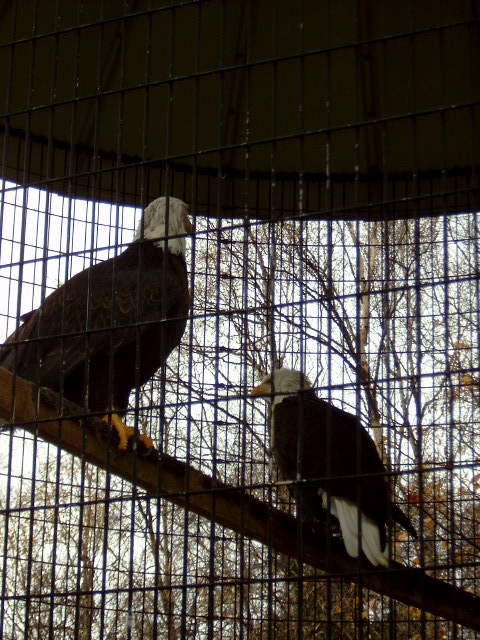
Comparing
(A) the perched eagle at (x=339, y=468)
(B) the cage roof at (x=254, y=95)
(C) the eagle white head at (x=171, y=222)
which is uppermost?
(B) the cage roof at (x=254, y=95)

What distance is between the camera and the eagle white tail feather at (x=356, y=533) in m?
4.59

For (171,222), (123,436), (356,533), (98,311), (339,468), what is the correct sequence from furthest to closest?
(171,222), (98,311), (339,468), (356,533), (123,436)

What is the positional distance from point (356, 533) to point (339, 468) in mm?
341

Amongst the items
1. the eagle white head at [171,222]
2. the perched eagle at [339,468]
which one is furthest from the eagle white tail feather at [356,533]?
Result: the eagle white head at [171,222]

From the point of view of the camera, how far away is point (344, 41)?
18.2 feet

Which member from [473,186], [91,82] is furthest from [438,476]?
[473,186]

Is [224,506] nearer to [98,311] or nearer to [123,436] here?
[123,436]

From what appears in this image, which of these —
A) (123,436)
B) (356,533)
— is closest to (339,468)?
(356,533)

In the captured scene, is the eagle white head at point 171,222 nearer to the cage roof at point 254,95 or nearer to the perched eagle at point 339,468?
the cage roof at point 254,95

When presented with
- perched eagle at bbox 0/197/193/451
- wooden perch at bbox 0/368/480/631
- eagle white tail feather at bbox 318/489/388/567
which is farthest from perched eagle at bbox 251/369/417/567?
perched eagle at bbox 0/197/193/451

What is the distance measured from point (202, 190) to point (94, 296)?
5.72ft

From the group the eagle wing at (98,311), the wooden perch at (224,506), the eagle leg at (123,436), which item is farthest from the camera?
the eagle wing at (98,311)

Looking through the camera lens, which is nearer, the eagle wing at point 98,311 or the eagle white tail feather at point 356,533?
the eagle white tail feather at point 356,533

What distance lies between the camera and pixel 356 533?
4625 millimetres
